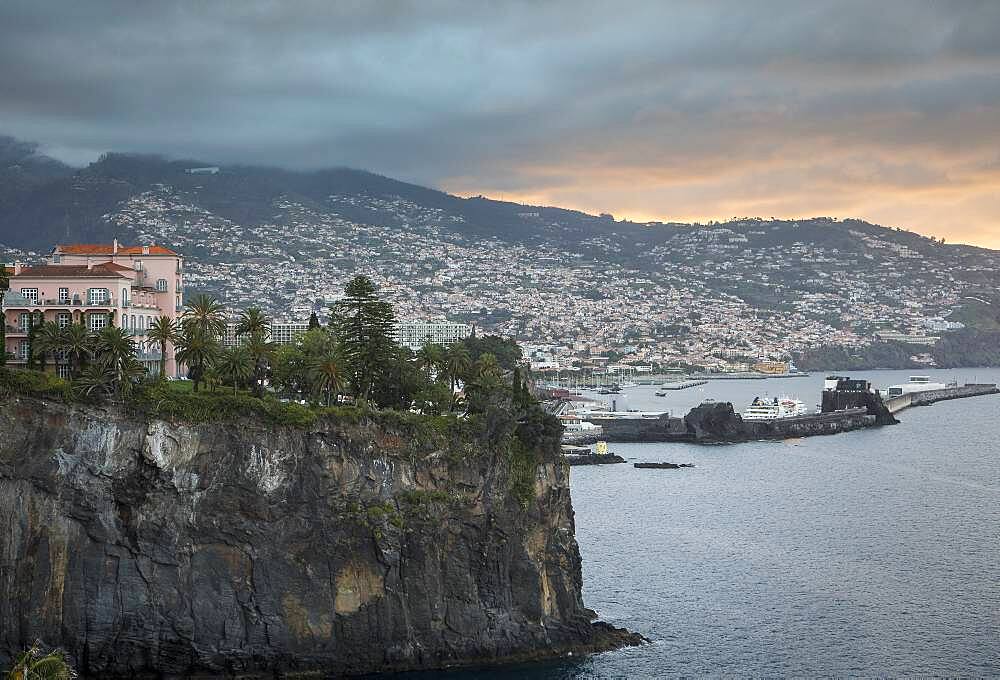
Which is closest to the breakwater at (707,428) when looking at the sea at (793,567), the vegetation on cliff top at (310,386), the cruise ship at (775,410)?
the cruise ship at (775,410)

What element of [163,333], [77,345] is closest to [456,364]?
[163,333]

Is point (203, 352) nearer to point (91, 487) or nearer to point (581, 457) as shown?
point (91, 487)

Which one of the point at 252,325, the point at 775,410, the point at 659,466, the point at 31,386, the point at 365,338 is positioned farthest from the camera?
the point at 775,410

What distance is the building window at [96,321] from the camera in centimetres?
5672

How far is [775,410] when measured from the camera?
15612 cm

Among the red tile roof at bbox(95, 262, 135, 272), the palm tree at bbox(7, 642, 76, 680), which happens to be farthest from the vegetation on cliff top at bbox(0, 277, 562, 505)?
the palm tree at bbox(7, 642, 76, 680)

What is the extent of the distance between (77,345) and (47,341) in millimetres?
1898

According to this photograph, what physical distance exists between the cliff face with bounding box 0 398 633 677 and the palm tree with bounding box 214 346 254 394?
6623 millimetres

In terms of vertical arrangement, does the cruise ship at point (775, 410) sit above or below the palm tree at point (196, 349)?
below

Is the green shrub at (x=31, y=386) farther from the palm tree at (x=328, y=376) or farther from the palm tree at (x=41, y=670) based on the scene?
the palm tree at (x=41, y=670)

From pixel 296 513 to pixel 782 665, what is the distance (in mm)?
20271

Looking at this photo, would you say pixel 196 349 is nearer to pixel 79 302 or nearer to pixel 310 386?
pixel 310 386

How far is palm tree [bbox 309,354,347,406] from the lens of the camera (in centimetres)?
5362

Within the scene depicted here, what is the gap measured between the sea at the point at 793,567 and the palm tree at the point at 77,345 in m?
18.5
